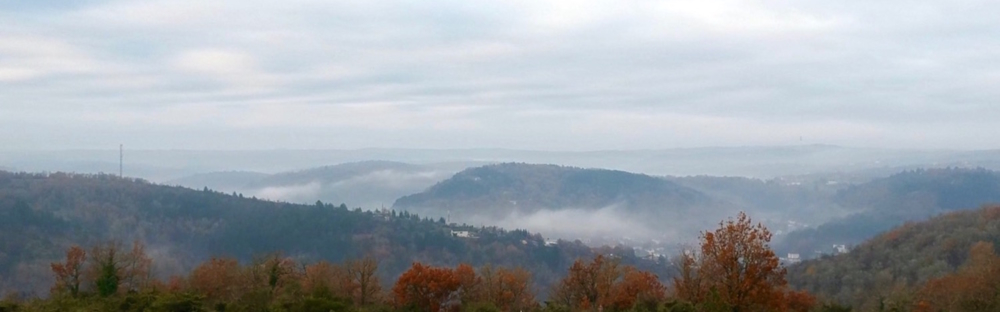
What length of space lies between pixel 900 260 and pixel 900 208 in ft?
386

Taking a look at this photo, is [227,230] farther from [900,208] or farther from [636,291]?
[900,208]

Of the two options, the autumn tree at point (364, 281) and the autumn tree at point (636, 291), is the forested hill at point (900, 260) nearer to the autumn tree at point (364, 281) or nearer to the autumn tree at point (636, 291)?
the autumn tree at point (636, 291)

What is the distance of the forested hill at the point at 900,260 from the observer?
66188mm

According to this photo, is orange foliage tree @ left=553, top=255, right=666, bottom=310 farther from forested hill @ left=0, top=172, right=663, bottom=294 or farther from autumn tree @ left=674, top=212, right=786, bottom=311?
forested hill @ left=0, top=172, right=663, bottom=294

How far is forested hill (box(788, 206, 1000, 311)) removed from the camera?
66.2 meters

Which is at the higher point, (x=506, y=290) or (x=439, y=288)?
(x=439, y=288)

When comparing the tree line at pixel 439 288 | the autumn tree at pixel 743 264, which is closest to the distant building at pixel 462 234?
the tree line at pixel 439 288

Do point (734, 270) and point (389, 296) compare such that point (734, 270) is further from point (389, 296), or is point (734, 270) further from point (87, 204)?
point (87, 204)

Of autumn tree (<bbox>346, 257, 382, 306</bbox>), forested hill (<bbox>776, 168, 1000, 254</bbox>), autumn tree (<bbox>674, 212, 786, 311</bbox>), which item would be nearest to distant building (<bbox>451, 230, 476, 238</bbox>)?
forested hill (<bbox>776, 168, 1000, 254</bbox>)

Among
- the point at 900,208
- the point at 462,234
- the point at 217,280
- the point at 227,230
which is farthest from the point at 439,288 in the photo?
the point at 900,208

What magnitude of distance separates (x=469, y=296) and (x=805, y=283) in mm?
47252

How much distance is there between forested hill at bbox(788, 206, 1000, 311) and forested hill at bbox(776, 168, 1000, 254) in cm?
6241

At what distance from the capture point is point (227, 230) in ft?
432

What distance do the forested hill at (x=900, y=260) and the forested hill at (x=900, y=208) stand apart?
62.4 meters
